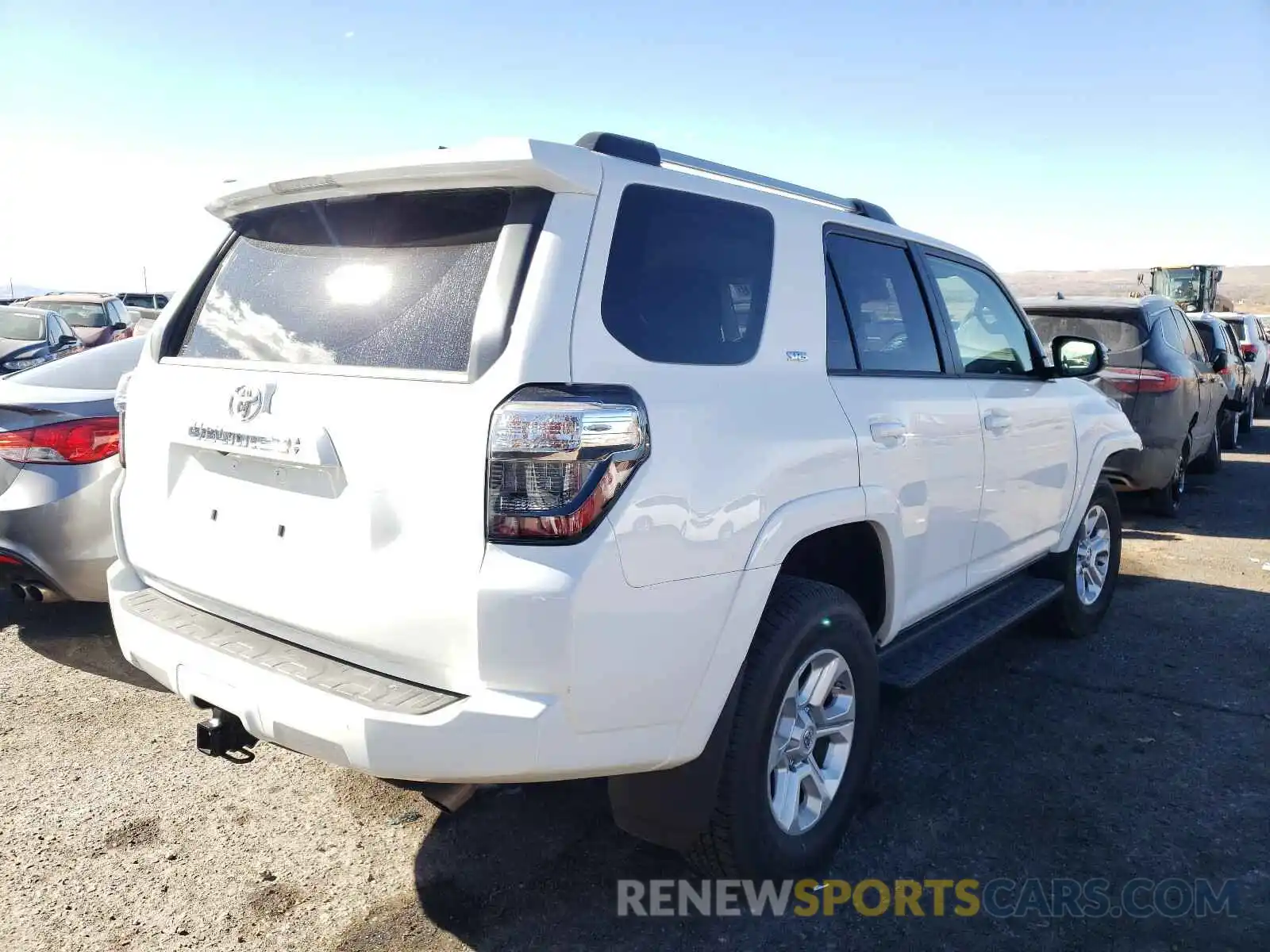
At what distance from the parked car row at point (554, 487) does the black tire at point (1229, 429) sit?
36.3ft

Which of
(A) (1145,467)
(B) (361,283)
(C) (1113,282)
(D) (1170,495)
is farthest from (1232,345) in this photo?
(C) (1113,282)

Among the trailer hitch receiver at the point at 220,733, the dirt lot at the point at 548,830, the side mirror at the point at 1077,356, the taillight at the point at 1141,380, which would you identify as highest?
the side mirror at the point at 1077,356

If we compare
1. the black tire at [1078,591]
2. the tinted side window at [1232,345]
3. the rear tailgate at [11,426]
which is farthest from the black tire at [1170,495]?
the rear tailgate at [11,426]

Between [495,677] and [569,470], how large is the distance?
18.9 inches

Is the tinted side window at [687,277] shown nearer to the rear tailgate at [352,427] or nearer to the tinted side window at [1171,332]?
the rear tailgate at [352,427]

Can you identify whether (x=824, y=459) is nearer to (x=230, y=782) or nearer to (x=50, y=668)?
(x=230, y=782)

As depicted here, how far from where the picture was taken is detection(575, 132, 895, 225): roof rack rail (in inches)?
A: 97.8

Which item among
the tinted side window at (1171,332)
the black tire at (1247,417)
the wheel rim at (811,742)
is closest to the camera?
the wheel rim at (811,742)

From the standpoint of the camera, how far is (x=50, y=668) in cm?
447

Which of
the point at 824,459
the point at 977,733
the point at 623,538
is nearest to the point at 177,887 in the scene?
the point at 623,538

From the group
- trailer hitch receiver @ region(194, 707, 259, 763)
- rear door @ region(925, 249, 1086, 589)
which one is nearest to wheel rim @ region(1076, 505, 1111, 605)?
rear door @ region(925, 249, 1086, 589)

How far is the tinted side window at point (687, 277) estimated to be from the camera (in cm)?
235

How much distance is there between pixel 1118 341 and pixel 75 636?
7522mm

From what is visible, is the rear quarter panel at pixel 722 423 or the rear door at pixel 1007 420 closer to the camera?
the rear quarter panel at pixel 722 423
